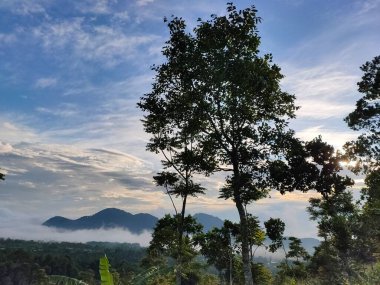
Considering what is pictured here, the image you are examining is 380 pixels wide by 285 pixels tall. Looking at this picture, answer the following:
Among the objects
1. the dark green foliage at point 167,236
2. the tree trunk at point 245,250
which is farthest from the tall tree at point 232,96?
the dark green foliage at point 167,236

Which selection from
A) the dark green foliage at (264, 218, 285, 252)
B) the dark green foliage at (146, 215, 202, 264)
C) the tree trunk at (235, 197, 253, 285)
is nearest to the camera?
the tree trunk at (235, 197, 253, 285)

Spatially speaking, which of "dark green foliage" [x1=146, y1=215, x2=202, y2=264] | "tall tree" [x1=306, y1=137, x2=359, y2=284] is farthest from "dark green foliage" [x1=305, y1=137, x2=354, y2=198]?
"dark green foliage" [x1=146, y1=215, x2=202, y2=264]

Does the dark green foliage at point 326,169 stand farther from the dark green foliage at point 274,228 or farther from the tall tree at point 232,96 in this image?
the dark green foliage at point 274,228

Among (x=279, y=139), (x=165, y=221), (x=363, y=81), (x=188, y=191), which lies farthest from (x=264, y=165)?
(x=165, y=221)

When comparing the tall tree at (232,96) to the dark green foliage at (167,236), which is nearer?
the tall tree at (232,96)

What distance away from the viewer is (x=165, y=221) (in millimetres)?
43719

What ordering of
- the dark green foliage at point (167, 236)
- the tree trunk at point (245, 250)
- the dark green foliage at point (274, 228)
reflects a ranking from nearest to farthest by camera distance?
the tree trunk at point (245, 250)
the dark green foliage at point (167, 236)
the dark green foliage at point (274, 228)

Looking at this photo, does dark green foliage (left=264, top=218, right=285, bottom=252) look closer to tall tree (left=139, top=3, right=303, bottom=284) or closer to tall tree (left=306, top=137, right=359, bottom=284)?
tall tree (left=306, top=137, right=359, bottom=284)

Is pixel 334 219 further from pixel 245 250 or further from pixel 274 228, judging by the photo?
pixel 245 250

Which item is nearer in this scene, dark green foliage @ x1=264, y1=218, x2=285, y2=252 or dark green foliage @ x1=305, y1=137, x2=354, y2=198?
dark green foliage @ x1=305, y1=137, x2=354, y2=198

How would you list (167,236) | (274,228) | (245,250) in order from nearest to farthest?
(245,250)
(167,236)
(274,228)

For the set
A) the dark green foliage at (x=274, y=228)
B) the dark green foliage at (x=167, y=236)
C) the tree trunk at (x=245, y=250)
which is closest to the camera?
the tree trunk at (x=245, y=250)

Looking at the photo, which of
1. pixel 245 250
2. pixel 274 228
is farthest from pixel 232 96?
pixel 274 228

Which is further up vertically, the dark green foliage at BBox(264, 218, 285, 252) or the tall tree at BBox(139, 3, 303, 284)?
the tall tree at BBox(139, 3, 303, 284)
